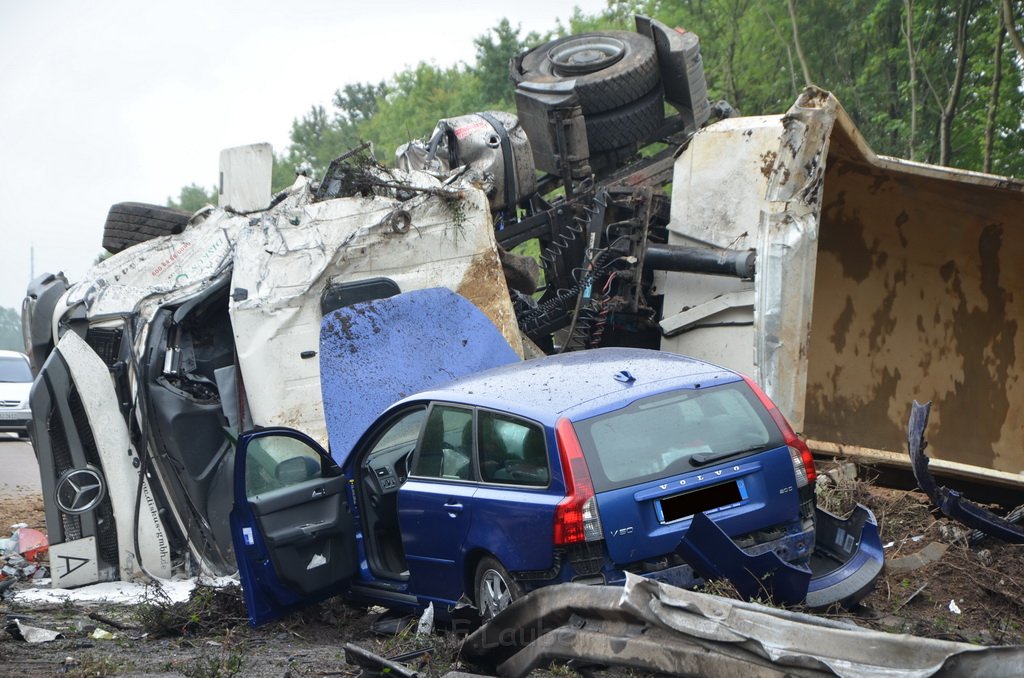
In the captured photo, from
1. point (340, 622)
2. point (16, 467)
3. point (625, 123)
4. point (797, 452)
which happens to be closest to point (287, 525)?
point (340, 622)

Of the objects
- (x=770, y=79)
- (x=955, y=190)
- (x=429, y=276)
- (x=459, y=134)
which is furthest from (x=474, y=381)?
(x=770, y=79)

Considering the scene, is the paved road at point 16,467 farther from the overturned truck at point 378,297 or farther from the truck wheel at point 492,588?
the truck wheel at point 492,588

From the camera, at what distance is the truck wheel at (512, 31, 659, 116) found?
10.9m

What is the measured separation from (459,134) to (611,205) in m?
1.52

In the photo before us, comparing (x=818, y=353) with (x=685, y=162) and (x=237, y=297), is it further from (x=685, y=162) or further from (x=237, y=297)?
(x=237, y=297)

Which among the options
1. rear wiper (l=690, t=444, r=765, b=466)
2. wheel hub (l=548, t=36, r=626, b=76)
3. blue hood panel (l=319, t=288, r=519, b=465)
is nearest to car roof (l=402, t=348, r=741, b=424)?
rear wiper (l=690, t=444, r=765, b=466)

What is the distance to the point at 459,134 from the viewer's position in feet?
33.9

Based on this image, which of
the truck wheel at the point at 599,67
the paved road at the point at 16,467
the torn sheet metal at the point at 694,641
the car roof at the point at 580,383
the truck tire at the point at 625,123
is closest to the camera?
the torn sheet metal at the point at 694,641

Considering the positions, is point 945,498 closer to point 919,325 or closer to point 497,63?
point 919,325

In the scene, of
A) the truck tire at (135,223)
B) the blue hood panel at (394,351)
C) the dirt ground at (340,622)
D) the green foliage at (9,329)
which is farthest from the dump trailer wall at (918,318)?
the green foliage at (9,329)

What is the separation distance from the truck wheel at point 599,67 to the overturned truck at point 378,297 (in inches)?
51.5

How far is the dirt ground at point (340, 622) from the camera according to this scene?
5004 millimetres

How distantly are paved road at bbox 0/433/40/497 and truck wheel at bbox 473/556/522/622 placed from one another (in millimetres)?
8262

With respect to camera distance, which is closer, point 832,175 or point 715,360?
point 832,175
